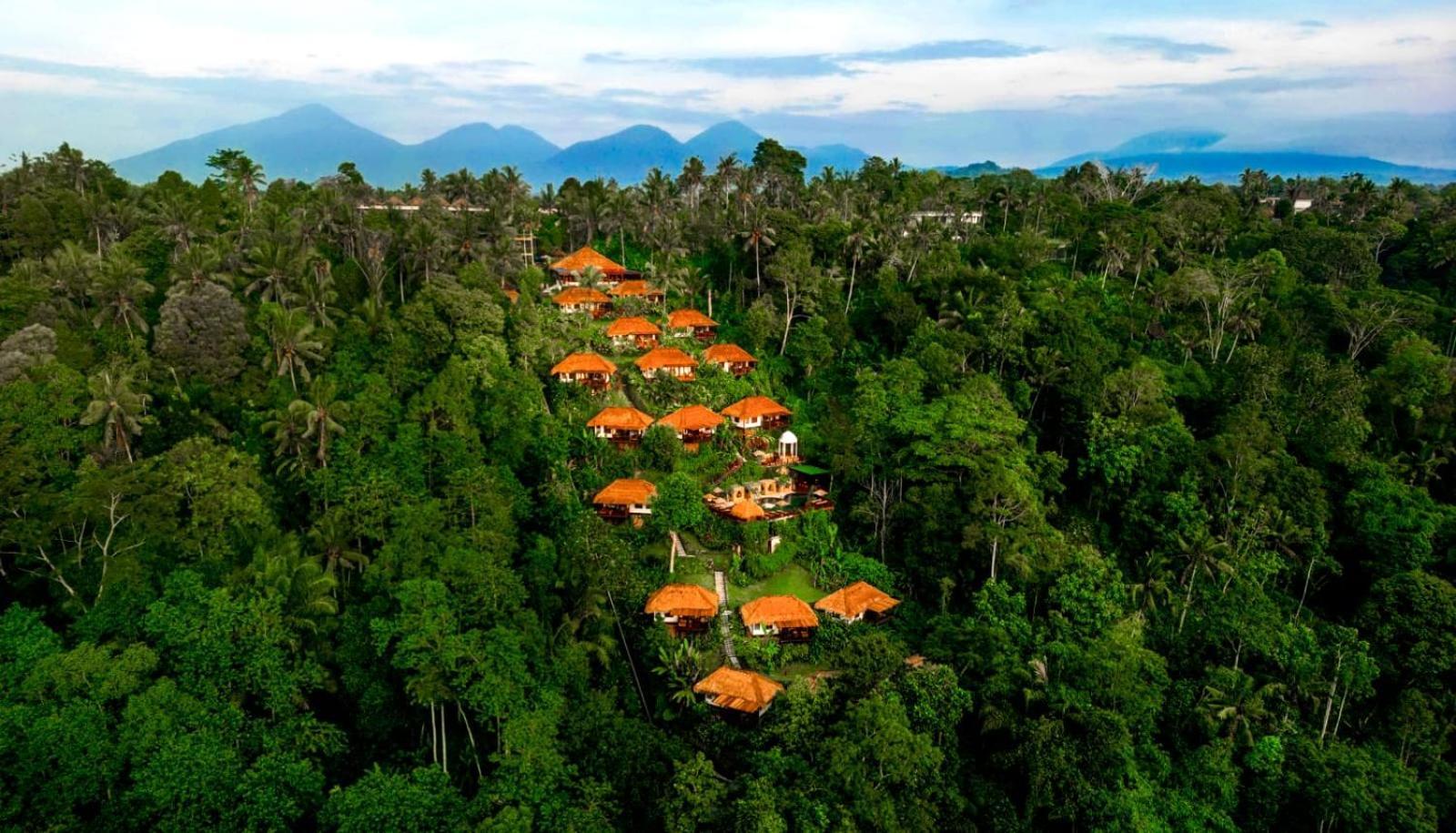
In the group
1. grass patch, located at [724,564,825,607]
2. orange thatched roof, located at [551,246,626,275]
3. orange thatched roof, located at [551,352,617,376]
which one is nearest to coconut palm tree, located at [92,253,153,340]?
orange thatched roof, located at [551,352,617,376]

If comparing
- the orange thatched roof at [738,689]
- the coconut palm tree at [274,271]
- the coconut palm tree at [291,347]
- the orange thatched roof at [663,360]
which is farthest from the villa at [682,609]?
the coconut palm tree at [274,271]

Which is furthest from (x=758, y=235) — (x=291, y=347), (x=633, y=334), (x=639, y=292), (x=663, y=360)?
(x=291, y=347)

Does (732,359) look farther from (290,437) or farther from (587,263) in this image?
(290,437)

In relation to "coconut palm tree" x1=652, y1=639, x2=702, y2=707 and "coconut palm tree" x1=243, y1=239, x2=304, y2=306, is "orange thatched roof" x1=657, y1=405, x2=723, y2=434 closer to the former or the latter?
"coconut palm tree" x1=652, y1=639, x2=702, y2=707

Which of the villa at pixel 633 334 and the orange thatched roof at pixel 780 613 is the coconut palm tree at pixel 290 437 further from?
the villa at pixel 633 334

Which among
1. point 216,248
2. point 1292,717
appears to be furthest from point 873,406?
point 216,248

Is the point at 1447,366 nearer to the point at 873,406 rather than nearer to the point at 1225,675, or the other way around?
the point at 1225,675
